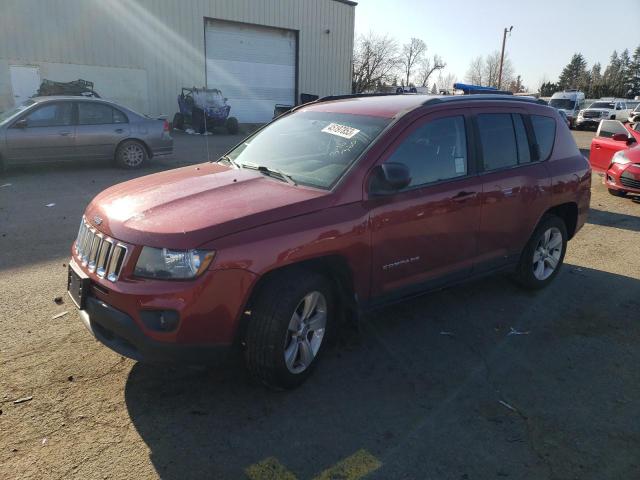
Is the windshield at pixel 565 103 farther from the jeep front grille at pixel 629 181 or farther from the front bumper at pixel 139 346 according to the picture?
the front bumper at pixel 139 346

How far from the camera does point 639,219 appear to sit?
8484mm

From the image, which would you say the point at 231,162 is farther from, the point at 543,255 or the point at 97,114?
the point at 97,114

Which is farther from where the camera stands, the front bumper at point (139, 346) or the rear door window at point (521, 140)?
the rear door window at point (521, 140)

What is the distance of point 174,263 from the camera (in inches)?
108

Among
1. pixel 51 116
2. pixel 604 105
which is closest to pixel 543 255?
pixel 51 116

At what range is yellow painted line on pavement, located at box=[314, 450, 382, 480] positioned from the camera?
255 cm

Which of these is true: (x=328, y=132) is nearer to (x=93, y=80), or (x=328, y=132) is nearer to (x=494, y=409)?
(x=494, y=409)

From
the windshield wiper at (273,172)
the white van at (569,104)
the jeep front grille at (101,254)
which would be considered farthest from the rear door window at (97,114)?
the white van at (569,104)

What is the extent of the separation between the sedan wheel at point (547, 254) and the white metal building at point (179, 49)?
22218 millimetres

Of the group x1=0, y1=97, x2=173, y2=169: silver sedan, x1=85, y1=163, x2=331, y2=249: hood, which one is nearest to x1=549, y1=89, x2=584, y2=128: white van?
x1=0, y1=97, x2=173, y2=169: silver sedan

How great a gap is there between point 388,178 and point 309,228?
2.19ft

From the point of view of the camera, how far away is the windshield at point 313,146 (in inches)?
→ 139

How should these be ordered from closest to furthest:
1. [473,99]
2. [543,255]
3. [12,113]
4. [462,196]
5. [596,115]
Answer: [462,196] < [473,99] < [543,255] < [12,113] < [596,115]

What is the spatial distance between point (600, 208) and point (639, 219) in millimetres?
845
